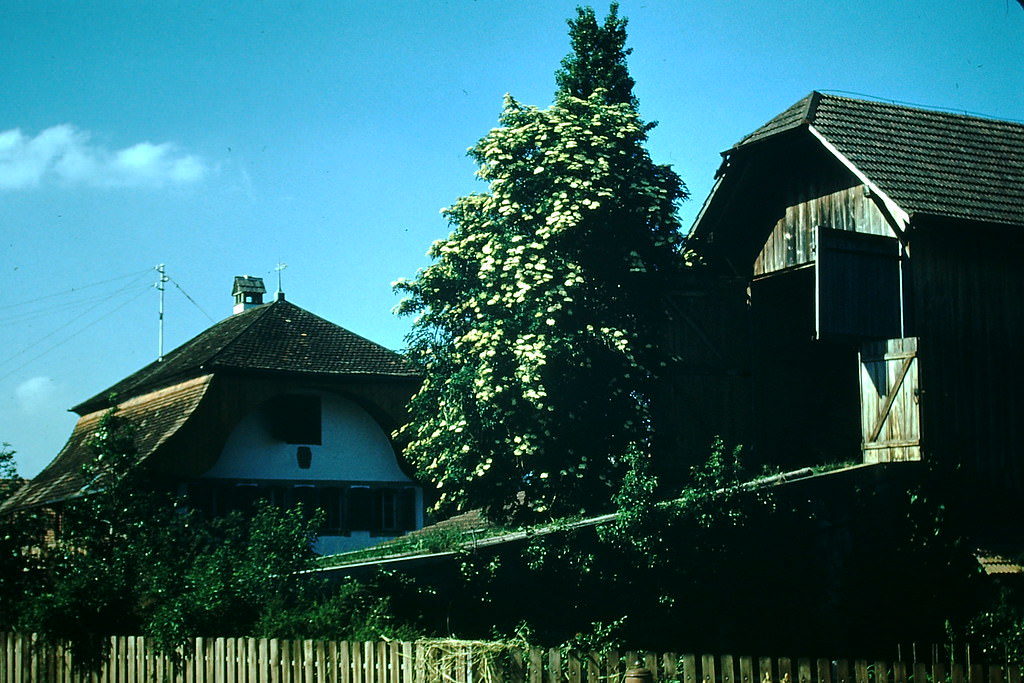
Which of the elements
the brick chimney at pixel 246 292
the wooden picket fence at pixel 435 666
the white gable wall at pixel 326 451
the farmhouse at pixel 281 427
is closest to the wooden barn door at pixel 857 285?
the wooden picket fence at pixel 435 666

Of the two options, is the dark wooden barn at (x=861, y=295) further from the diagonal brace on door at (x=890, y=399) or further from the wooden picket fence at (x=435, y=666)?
the wooden picket fence at (x=435, y=666)

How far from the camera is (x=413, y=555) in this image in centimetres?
2039

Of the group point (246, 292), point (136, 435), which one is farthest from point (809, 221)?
point (246, 292)

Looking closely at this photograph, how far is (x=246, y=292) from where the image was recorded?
45844 mm

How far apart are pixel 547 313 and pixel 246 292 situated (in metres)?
26.5

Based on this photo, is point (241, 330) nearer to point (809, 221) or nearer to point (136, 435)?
point (136, 435)

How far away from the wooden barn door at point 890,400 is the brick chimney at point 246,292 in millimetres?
29508

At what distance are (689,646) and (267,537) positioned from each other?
7.09 metres

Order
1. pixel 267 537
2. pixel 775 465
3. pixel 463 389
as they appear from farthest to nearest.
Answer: pixel 775 465
pixel 463 389
pixel 267 537

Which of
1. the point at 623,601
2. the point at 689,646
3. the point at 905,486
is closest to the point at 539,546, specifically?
the point at 623,601

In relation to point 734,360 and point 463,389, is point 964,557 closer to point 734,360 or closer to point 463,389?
point 734,360

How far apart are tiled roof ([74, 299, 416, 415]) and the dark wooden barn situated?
15.0 meters

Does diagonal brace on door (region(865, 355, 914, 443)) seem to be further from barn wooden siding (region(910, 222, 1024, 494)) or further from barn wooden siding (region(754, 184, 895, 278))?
barn wooden siding (region(754, 184, 895, 278))

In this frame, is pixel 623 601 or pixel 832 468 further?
pixel 832 468
